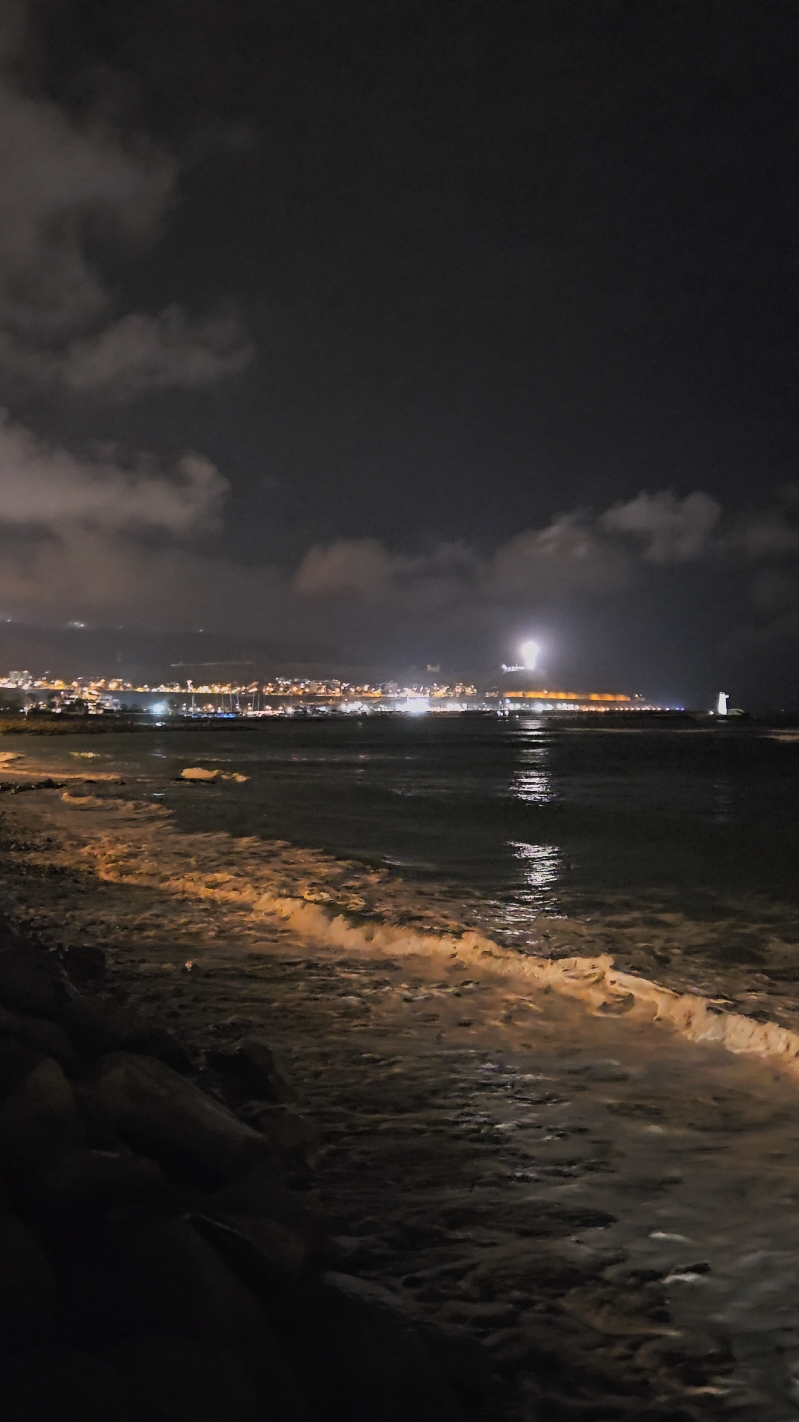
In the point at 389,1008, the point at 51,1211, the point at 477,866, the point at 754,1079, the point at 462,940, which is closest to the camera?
the point at 51,1211

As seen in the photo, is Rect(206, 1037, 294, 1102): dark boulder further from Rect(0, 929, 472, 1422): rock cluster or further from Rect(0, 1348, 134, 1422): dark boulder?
Rect(0, 1348, 134, 1422): dark boulder

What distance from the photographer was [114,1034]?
6.49 m

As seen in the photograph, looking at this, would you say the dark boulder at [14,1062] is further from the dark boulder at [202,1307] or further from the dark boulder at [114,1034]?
the dark boulder at [202,1307]

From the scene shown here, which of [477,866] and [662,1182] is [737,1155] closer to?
[662,1182]

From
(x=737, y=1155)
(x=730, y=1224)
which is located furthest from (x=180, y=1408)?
(x=737, y=1155)

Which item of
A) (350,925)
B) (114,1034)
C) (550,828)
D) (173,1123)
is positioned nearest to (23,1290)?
(173,1123)

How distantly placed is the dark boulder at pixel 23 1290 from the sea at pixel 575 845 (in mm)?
6728

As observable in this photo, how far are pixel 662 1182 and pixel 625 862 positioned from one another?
46.2ft

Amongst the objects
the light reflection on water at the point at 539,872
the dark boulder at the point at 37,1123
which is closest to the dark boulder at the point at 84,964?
the dark boulder at the point at 37,1123

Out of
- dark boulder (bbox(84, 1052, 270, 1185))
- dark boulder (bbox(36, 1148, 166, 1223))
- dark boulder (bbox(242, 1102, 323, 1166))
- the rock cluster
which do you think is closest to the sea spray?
dark boulder (bbox(242, 1102, 323, 1166))

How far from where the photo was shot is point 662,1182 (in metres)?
5.30

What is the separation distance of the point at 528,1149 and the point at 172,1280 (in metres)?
2.78

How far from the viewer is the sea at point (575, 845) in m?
11.5

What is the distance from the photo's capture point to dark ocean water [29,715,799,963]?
48.0ft
